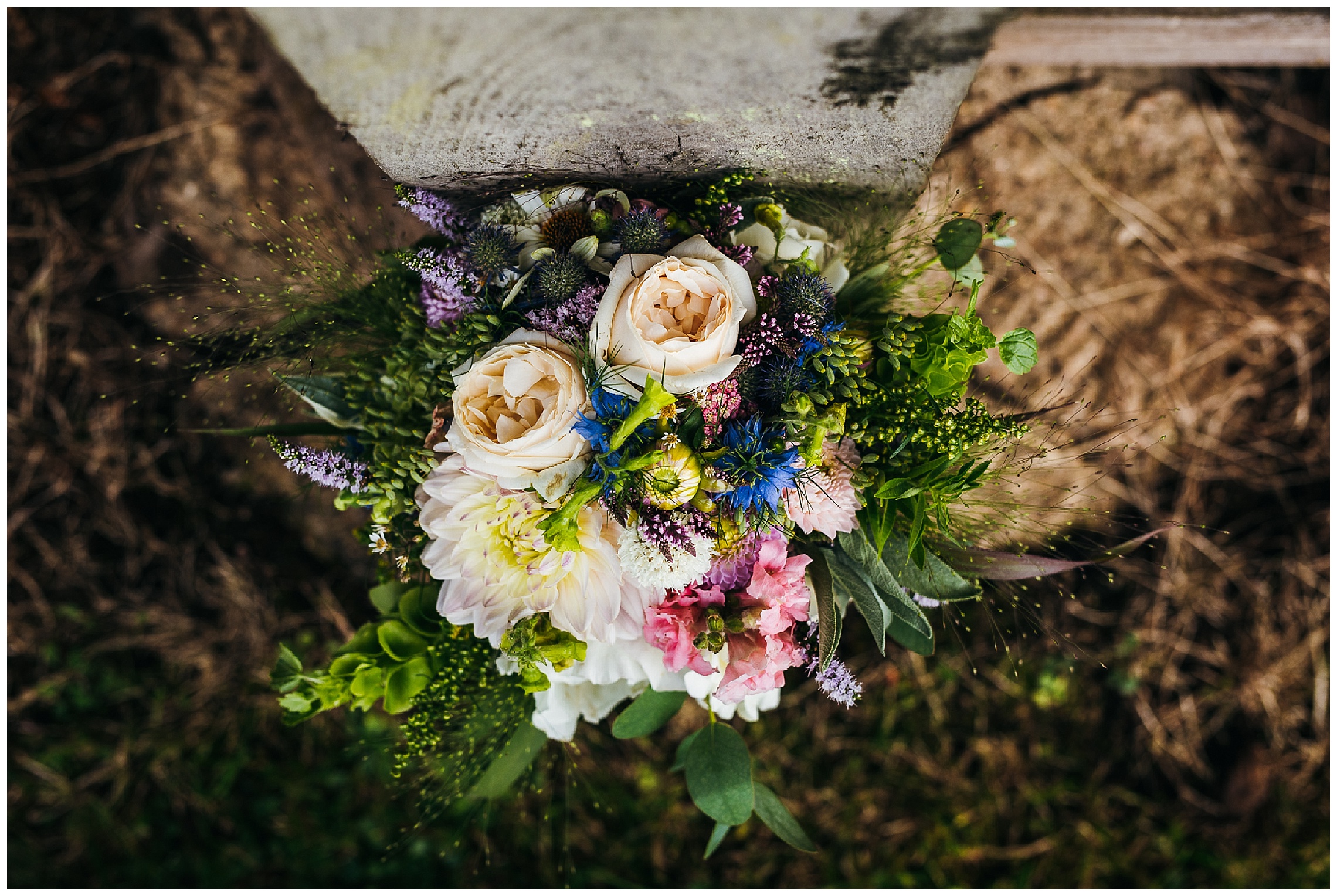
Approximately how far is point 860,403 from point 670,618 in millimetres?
290

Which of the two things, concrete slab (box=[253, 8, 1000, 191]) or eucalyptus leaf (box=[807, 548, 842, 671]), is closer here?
concrete slab (box=[253, 8, 1000, 191])

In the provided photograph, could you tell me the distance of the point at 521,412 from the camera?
2.16 ft

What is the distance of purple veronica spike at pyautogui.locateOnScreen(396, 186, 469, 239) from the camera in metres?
0.76

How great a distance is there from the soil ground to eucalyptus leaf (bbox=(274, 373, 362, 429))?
0.78 m

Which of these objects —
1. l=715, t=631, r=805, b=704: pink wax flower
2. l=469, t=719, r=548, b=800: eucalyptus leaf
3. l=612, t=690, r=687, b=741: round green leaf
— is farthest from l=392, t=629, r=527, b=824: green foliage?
l=715, t=631, r=805, b=704: pink wax flower

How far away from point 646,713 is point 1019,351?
0.60 meters

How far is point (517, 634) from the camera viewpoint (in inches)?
28.2

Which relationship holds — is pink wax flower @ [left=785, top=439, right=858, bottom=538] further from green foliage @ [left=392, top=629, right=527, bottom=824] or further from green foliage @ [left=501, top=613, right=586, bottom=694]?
green foliage @ [left=392, top=629, right=527, bottom=824]

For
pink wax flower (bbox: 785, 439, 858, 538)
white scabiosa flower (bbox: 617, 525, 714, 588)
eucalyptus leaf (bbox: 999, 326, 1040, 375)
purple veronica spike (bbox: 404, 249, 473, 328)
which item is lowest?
white scabiosa flower (bbox: 617, 525, 714, 588)

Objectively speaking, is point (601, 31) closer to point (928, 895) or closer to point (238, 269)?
point (238, 269)

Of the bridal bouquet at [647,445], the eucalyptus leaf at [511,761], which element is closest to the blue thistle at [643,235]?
the bridal bouquet at [647,445]

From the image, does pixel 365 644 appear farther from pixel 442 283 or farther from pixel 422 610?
pixel 442 283

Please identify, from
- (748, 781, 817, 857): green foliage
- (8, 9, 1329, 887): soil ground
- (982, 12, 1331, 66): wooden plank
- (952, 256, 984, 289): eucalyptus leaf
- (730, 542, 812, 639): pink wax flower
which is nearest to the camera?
(730, 542, 812, 639): pink wax flower

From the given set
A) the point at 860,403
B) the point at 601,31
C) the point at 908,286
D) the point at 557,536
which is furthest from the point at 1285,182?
the point at 557,536
